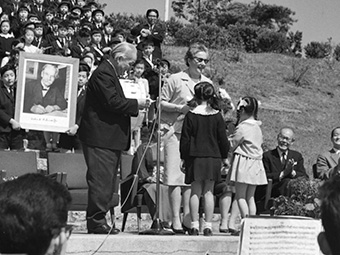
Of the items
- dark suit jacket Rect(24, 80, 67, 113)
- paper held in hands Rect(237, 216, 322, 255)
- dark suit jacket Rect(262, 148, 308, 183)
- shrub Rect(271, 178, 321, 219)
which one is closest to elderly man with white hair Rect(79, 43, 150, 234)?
shrub Rect(271, 178, 321, 219)

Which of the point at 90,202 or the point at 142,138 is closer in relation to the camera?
the point at 90,202

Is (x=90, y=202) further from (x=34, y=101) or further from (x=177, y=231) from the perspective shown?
(x=34, y=101)

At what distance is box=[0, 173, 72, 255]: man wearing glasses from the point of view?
9.40 feet

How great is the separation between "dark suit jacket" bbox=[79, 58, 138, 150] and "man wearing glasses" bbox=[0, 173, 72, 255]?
4.83m

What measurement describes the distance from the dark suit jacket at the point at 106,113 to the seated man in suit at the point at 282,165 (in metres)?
3.11

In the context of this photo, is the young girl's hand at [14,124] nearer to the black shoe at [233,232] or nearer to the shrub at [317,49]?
the black shoe at [233,232]

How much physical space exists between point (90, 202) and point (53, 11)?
31.5 ft

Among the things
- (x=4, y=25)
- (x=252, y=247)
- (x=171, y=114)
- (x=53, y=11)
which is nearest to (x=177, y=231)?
(x=171, y=114)

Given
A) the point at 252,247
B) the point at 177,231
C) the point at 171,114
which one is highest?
the point at 171,114

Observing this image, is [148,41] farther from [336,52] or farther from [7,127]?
[336,52]

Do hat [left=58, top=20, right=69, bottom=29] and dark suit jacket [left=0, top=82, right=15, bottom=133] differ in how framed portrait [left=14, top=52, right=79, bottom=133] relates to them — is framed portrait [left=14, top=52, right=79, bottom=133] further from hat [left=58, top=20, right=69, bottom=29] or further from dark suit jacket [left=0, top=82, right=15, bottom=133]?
hat [left=58, top=20, right=69, bottom=29]

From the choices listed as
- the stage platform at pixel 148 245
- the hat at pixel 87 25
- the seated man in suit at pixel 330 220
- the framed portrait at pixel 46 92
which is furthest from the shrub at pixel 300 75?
the seated man in suit at pixel 330 220

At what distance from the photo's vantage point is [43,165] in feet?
38.7

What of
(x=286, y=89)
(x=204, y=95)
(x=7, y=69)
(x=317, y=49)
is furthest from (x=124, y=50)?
(x=317, y=49)
